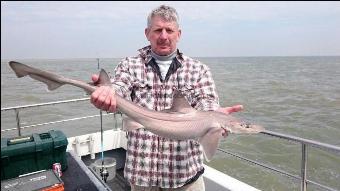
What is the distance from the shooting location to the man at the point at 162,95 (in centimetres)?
270

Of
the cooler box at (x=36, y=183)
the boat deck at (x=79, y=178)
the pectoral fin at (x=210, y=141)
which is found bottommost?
the boat deck at (x=79, y=178)

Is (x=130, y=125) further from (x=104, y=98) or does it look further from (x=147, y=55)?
(x=147, y=55)

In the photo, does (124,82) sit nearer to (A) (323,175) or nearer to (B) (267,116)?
(A) (323,175)

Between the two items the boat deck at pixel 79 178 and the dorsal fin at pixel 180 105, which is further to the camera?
the boat deck at pixel 79 178

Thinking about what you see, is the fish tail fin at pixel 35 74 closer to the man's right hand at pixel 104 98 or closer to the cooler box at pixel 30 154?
the man's right hand at pixel 104 98

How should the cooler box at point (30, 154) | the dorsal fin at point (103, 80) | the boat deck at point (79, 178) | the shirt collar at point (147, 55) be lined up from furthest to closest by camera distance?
the cooler box at point (30, 154) → the boat deck at point (79, 178) → the shirt collar at point (147, 55) → the dorsal fin at point (103, 80)

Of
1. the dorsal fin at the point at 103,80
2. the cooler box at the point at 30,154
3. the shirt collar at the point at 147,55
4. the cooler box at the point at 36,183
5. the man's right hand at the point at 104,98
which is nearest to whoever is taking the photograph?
the man's right hand at the point at 104,98

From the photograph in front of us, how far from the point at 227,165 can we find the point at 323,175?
3.09 meters

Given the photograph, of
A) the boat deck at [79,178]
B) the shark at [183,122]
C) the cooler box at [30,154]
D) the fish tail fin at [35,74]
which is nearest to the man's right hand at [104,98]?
the shark at [183,122]

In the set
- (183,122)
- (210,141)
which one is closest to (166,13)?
(183,122)

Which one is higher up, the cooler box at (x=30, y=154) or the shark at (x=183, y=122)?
the shark at (x=183, y=122)

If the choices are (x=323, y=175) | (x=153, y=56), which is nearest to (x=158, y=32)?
(x=153, y=56)

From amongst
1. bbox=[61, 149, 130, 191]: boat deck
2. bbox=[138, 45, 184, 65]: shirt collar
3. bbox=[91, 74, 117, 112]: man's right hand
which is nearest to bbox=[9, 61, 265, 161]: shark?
bbox=[91, 74, 117, 112]: man's right hand

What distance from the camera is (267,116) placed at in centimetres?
1783
